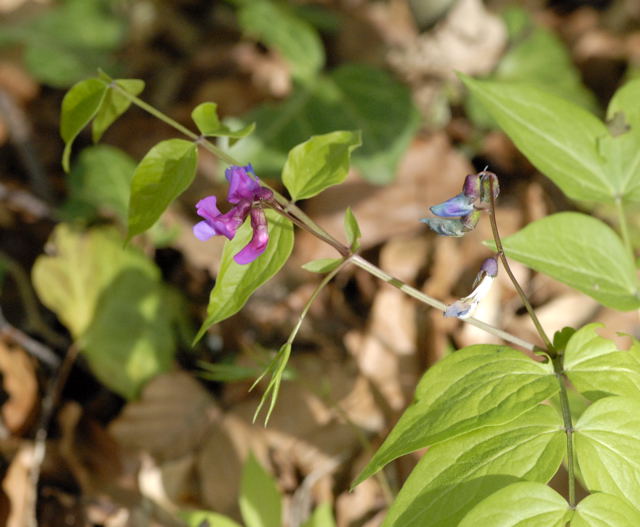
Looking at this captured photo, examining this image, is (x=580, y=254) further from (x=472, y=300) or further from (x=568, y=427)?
(x=568, y=427)

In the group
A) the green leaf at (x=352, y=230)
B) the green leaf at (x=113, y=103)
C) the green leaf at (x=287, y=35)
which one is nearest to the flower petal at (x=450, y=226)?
the green leaf at (x=352, y=230)

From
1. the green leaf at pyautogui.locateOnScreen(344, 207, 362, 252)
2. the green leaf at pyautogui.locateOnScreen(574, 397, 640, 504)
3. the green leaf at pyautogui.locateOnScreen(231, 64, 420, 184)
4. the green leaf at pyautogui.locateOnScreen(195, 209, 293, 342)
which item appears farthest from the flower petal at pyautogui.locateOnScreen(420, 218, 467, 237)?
the green leaf at pyautogui.locateOnScreen(231, 64, 420, 184)

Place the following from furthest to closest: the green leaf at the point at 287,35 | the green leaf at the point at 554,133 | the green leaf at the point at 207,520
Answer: the green leaf at the point at 287,35
the green leaf at the point at 207,520
the green leaf at the point at 554,133

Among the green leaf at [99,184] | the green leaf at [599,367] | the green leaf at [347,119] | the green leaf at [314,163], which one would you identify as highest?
the green leaf at [314,163]

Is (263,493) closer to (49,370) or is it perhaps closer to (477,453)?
(477,453)

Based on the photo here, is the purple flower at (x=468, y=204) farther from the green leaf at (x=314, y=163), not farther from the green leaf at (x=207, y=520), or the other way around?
the green leaf at (x=207, y=520)

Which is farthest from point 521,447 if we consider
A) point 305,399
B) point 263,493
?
point 305,399

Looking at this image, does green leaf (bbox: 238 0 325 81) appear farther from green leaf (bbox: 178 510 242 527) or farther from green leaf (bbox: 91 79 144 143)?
green leaf (bbox: 178 510 242 527)
